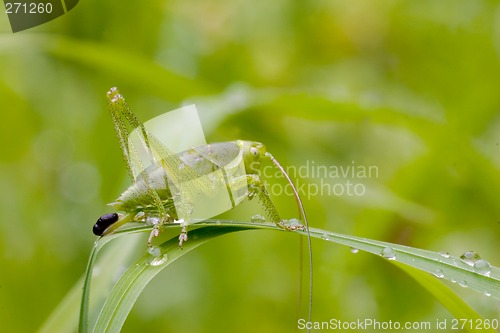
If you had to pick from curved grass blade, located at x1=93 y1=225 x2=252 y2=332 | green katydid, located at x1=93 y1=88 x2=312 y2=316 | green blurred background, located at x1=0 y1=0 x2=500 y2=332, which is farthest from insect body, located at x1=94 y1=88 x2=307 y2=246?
green blurred background, located at x1=0 y1=0 x2=500 y2=332

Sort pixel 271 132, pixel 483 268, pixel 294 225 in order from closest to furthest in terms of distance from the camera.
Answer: pixel 483 268 < pixel 294 225 < pixel 271 132

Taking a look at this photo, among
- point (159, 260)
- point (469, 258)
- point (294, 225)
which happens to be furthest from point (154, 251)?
point (469, 258)

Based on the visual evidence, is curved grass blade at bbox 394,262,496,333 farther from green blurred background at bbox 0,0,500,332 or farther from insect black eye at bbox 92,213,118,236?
insect black eye at bbox 92,213,118,236

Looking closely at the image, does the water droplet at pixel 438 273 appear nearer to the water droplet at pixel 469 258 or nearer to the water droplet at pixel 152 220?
the water droplet at pixel 469 258

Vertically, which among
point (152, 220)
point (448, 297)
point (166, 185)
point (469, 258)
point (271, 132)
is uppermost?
point (271, 132)

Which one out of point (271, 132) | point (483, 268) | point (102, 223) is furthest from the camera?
point (271, 132)

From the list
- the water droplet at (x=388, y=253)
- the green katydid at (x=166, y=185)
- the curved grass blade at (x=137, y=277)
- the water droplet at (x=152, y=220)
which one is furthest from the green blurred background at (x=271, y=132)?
the water droplet at (x=388, y=253)

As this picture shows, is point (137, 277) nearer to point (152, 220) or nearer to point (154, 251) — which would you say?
point (154, 251)
